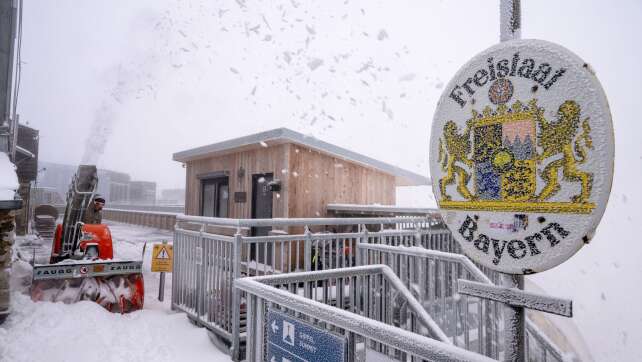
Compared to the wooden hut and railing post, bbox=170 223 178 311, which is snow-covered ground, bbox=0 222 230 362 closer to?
railing post, bbox=170 223 178 311

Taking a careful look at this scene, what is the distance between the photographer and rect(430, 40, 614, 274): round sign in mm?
1297

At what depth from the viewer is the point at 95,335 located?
5.59m

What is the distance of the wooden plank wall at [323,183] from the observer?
33.0 feet

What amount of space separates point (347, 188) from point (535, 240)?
33.1ft

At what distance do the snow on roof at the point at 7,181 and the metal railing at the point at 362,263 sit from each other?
261cm

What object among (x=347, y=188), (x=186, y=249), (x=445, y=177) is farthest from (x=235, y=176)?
(x=445, y=177)

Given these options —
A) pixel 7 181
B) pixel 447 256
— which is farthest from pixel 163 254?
pixel 447 256

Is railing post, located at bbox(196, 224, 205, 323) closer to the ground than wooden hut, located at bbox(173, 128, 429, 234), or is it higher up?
closer to the ground

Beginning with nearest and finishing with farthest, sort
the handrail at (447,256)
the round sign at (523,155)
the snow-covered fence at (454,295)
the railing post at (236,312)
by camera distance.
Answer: the round sign at (523,155) < the snow-covered fence at (454,295) < the handrail at (447,256) < the railing post at (236,312)

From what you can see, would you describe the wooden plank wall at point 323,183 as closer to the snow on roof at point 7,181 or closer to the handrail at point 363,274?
the snow on roof at point 7,181

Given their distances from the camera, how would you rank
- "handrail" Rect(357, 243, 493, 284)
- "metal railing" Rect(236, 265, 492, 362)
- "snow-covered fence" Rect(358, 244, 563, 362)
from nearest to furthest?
1. "metal railing" Rect(236, 265, 492, 362)
2. "snow-covered fence" Rect(358, 244, 563, 362)
3. "handrail" Rect(357, 243, 493, 284)

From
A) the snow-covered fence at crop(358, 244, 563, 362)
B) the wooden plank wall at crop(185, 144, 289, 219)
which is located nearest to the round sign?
the snow-covered fence at crop(358, 244, 563, 362)

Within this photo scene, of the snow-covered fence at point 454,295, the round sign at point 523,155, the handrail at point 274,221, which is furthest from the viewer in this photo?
the handrail at point 274,221

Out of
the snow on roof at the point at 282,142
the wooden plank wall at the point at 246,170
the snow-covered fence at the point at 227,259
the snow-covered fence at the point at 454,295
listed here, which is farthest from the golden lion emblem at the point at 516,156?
the wooden plank wall at the point at 246,170
